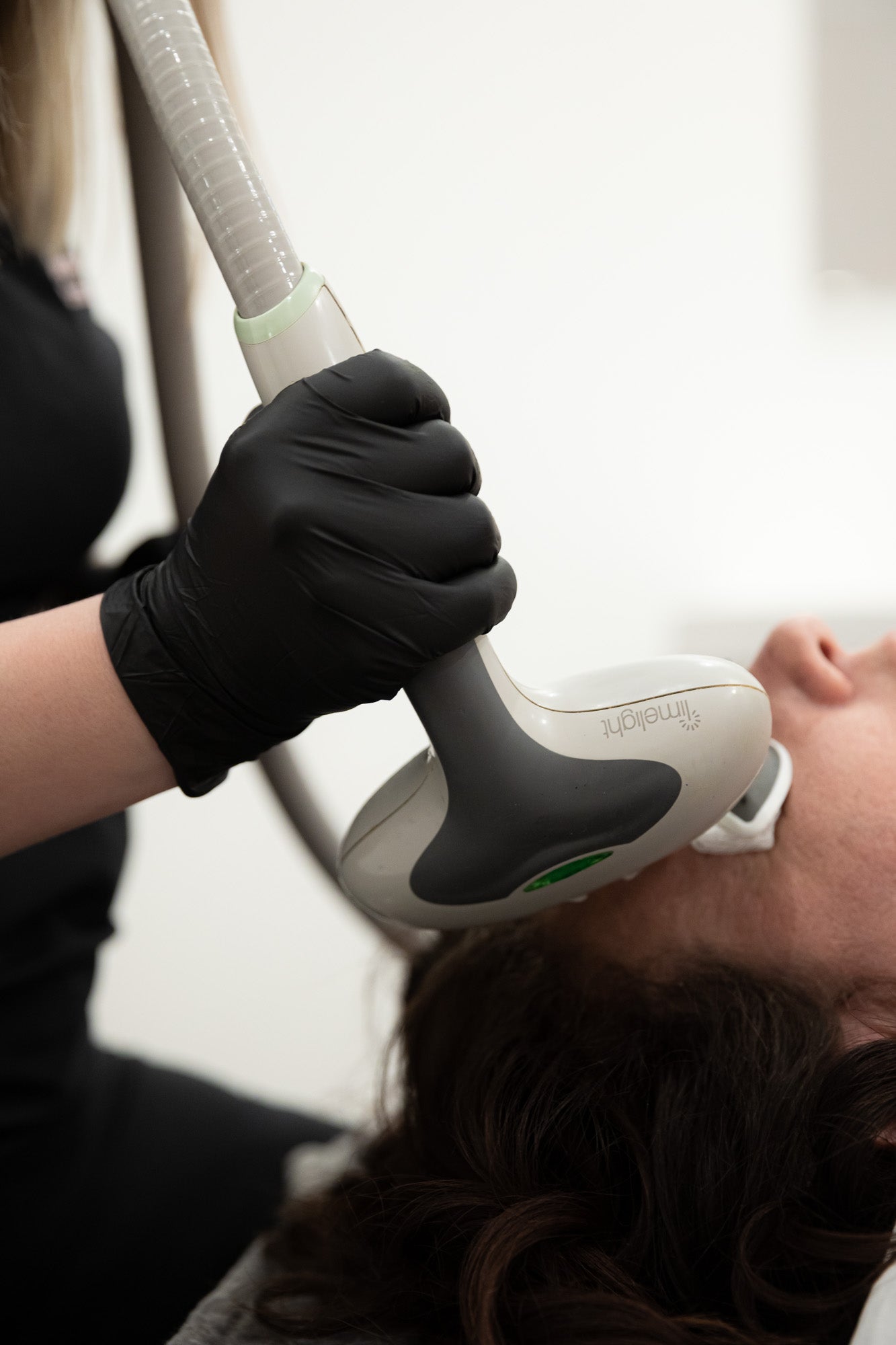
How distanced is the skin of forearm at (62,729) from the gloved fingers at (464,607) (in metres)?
0.20

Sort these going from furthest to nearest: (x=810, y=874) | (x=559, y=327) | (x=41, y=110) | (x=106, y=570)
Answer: (x=559, y=327) < (x=106, y=570) < (x=41, y=110) < (x=810, y=874)

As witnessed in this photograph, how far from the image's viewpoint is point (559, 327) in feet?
5.29

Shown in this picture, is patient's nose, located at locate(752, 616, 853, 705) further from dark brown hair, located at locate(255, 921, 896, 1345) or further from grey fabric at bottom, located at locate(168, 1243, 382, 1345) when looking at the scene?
grey fabric at bottom, located at locate(168, 1243, 382, 1345)

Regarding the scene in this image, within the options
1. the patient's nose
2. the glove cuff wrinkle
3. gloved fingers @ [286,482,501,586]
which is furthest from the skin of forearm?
the patient's nose

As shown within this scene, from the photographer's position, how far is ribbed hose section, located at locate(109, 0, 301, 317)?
0.63 m

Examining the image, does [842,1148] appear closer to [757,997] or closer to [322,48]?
[757,997]

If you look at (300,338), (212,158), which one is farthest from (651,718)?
(212,158)

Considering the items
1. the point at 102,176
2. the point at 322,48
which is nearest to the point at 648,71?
the point at 322,48

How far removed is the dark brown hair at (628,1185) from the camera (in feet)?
2.35

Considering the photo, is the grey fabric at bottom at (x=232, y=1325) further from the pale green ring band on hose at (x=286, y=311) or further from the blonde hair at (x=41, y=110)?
the blonde hair at (x=41, y=110)

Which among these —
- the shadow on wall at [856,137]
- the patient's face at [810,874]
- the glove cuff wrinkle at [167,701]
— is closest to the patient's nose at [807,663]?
the patient's face at [810,874]

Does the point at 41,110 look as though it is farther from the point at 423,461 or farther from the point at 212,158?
the point at 423,461

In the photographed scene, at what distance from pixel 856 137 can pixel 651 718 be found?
4.47 feet

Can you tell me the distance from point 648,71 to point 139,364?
920 millimetres
